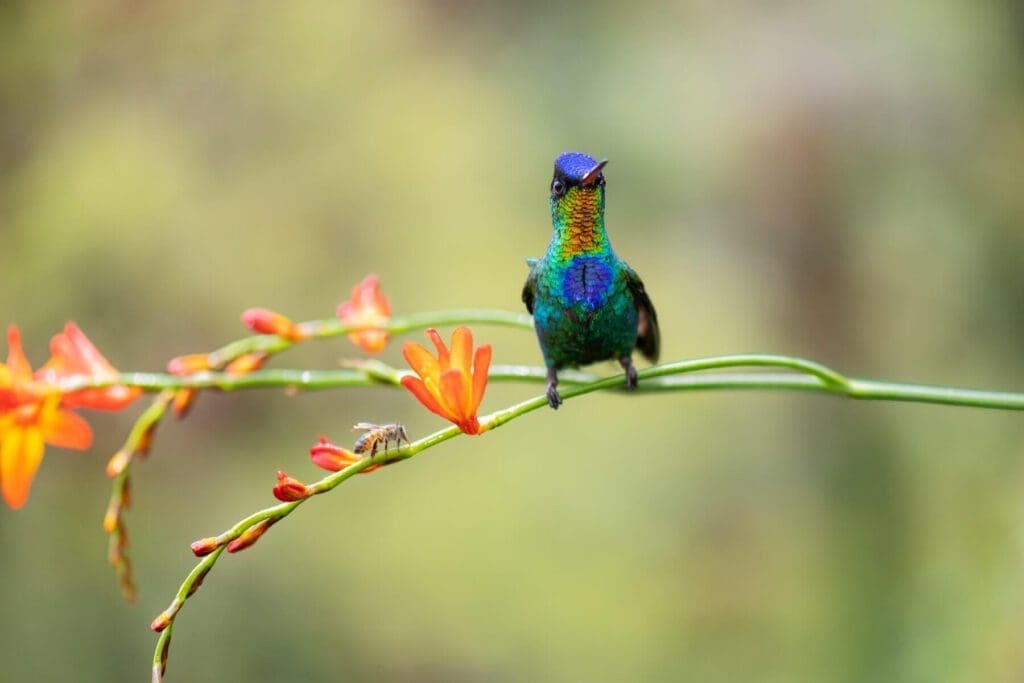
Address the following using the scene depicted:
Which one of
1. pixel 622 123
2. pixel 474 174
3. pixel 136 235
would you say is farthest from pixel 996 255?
pixel 136 235

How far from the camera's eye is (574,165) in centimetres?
52

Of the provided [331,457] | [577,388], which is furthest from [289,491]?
[577,388]

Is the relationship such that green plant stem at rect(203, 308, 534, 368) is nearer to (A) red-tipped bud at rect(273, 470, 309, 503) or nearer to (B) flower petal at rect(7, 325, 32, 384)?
(B) flower petal at rect(7, 325, 32, 384)

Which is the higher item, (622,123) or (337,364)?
(622,123)

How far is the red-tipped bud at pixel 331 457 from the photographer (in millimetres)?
544

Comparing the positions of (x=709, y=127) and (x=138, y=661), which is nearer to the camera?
(x=138, y=661)

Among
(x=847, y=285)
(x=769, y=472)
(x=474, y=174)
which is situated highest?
(x=474, y=174)

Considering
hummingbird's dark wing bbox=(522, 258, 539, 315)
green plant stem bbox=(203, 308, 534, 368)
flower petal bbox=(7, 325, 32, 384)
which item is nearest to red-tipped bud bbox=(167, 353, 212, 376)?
green plant stem bbox=(203, 308, 534, 368)

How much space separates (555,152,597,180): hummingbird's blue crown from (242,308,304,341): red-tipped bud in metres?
0.35

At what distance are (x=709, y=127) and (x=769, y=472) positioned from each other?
75cm

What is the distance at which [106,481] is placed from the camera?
70.6 inches

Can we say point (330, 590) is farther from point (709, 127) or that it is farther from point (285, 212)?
point (709, 127)

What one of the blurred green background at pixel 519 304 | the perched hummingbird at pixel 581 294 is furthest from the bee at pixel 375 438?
the blurred green background at pixel 519 304

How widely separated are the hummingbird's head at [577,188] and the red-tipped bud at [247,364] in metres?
0.36
